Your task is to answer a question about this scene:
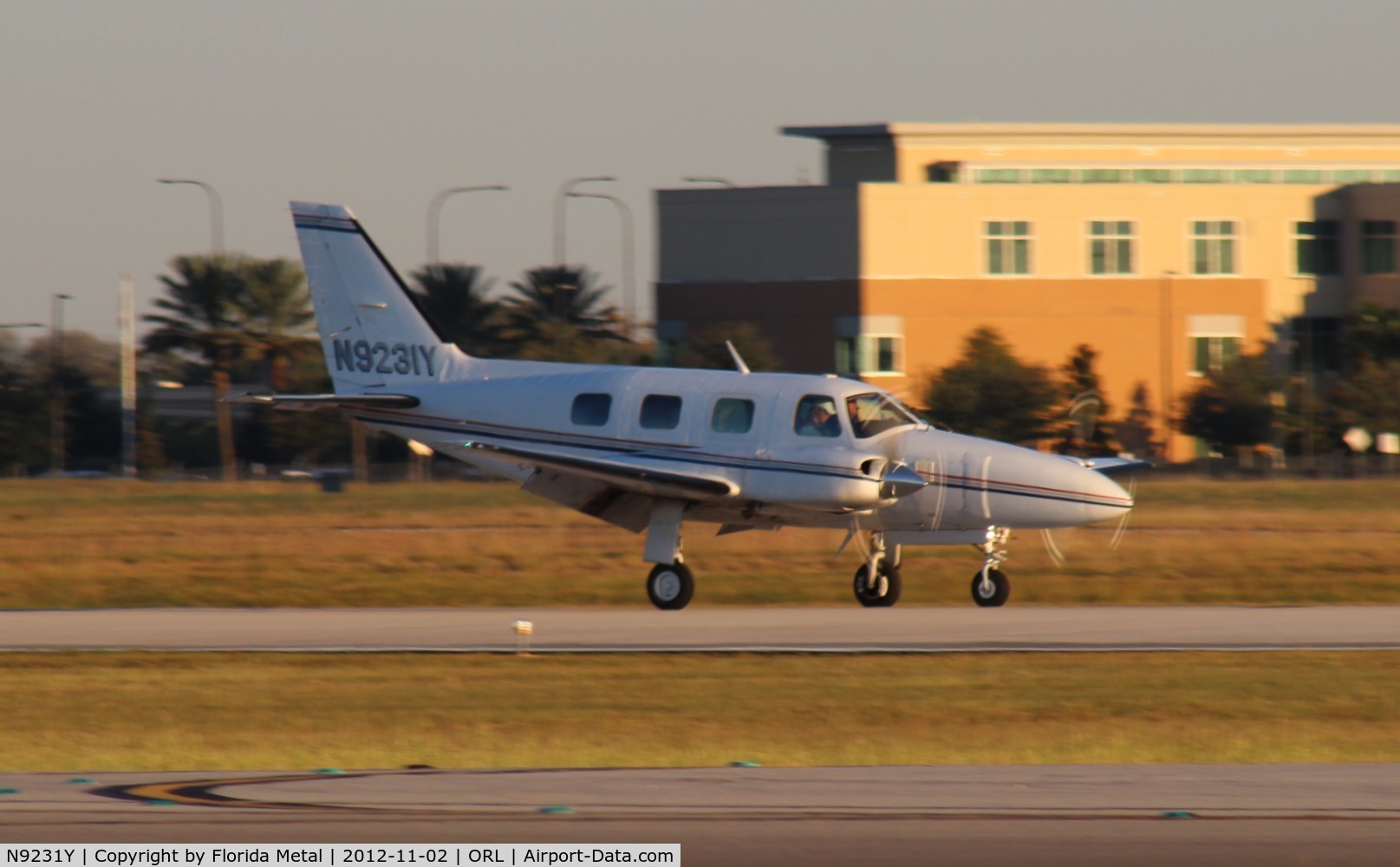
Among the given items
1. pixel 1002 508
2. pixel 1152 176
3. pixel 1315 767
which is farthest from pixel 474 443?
pixel 1152 176

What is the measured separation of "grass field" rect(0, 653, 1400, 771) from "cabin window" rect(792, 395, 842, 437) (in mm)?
4712

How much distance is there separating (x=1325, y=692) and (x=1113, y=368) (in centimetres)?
5888

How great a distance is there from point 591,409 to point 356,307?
426cm

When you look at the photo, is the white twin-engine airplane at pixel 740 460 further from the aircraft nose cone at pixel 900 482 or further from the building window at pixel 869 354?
the building window at pixel 869 354

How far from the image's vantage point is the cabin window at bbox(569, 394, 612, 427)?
69.6ft

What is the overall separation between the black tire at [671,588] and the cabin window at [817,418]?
233 centimetres

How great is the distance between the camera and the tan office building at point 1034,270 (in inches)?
2793

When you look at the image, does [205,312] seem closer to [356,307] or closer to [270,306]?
[270,306]

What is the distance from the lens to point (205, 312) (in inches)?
2741

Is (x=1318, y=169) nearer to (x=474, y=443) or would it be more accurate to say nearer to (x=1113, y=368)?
(x=1113, y=368)

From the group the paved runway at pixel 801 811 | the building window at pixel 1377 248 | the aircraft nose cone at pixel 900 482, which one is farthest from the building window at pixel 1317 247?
the paved runway at pixel 801 811

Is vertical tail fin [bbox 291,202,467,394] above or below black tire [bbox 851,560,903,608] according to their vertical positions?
above

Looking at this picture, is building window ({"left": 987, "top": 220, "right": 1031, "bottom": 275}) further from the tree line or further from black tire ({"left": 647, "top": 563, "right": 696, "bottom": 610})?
black tire ({"left": 647, "top": 563, "right": 696, "bottom": 610})

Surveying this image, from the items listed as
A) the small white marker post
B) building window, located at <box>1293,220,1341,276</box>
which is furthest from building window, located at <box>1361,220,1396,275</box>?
the small white marker post
